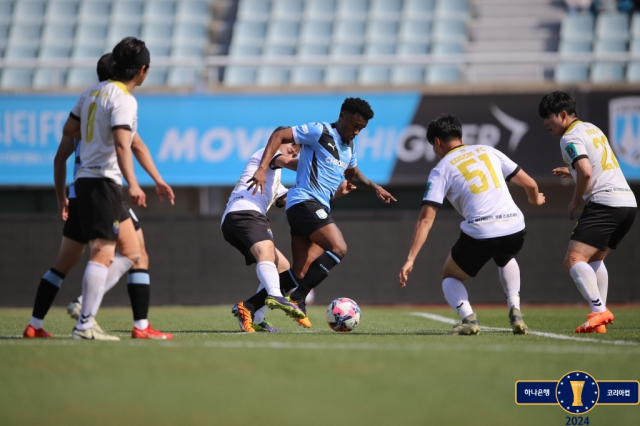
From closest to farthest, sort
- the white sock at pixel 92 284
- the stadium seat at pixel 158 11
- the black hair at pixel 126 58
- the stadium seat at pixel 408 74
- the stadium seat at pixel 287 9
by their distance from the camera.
A: 1. the white sock at pixel 92 284
2. the black hair at pixel 126 58
3. the stadium seat at pixel 408 74
4. the stadium seat at pixel 287 9
5. the stadium seat at pixel 158 11

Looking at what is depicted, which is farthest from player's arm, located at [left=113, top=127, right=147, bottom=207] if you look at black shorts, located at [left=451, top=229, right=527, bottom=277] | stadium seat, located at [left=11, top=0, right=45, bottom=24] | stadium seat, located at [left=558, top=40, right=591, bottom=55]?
stadium seat, located at [left=11, top=0, right=45, bottom=24]

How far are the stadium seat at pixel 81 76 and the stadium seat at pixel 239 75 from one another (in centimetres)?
296

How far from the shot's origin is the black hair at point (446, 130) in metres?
6.57

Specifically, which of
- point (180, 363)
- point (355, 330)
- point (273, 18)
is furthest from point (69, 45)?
point (180, 363)

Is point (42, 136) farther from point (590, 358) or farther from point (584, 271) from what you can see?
point (590, 358)

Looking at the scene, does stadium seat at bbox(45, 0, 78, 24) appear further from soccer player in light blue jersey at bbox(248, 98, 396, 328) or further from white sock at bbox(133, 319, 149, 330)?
white sock at bbox(133, 319, 149, 330)

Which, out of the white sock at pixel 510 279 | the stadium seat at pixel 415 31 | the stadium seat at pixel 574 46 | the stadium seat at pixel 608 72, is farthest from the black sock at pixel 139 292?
the stadium seat at pixel 574 46

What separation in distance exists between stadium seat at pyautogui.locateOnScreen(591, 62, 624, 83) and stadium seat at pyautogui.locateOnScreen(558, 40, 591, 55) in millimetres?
1910

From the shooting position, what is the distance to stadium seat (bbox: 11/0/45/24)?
20.0 metres

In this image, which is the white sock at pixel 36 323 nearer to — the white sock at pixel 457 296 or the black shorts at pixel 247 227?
the black shorts at pixel 247 227

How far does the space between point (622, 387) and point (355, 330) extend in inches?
142

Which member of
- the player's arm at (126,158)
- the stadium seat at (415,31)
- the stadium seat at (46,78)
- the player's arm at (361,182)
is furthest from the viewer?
the stadium seat at (415,31)

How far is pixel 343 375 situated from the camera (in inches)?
162

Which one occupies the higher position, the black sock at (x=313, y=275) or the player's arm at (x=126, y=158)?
the player's arm at (x=126, y=158)
